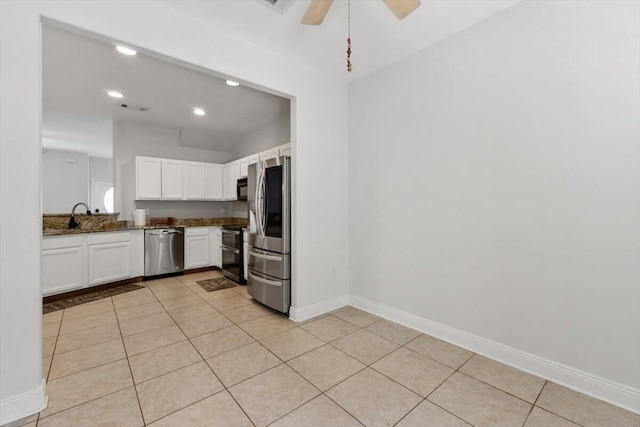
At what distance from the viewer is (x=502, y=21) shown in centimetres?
221

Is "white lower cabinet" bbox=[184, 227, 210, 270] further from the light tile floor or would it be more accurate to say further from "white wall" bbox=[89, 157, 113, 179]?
"white wall" bbox=[89, 157, 113, 179]

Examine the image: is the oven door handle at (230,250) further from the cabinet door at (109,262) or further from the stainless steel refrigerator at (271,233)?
the cabinet door at (109,262)

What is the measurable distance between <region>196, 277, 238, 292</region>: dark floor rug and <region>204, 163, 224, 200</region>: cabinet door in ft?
6.36

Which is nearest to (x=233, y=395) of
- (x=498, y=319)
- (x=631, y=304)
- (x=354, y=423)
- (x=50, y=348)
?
(x=354, y=423)

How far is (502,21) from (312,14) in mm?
1579

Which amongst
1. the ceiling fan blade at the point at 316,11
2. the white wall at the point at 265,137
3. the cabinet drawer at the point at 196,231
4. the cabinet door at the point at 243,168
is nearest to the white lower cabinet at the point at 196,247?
the cabinet drawer at the point at 196,231

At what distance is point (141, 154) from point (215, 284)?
3030 mm

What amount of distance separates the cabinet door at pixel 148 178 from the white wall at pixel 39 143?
3.46 metres

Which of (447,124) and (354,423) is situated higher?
(447,124)

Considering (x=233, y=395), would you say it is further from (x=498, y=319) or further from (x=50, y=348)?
(x=498, y=319)

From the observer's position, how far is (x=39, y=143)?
1.71 meters

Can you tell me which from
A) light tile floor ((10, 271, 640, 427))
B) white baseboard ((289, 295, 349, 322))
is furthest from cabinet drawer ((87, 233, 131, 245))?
white baseboard ((289, 295, 349, 322))

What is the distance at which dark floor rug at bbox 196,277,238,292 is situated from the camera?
426 cm

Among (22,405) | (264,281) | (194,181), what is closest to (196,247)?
(194,181)
